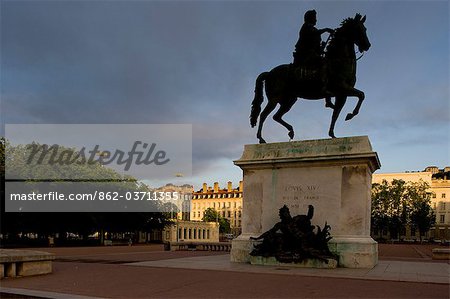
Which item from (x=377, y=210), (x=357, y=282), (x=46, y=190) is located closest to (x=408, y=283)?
(x=357, y=282)

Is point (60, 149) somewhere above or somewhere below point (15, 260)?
above

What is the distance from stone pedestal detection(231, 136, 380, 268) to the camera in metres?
16.5

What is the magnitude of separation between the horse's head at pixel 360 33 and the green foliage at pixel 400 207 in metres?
85.7

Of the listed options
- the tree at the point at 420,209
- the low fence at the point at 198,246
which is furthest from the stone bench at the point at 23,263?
the tree at the point at 420,209

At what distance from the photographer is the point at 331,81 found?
17703 millimetres

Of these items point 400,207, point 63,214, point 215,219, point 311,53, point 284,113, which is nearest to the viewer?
point 311,53

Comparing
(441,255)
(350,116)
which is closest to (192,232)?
(441,255)

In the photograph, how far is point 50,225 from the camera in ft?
172

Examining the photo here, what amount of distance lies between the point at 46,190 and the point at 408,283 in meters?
44.1

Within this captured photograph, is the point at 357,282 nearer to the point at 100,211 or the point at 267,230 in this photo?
the point at 267,230

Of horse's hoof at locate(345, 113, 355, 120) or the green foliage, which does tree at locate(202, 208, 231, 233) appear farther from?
horse's hoof at locate(345, 113, 355, 120)

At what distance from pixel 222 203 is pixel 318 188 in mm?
154330

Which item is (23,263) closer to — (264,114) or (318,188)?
(318,188)

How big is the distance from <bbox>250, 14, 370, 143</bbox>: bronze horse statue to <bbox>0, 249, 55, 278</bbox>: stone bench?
962cm
